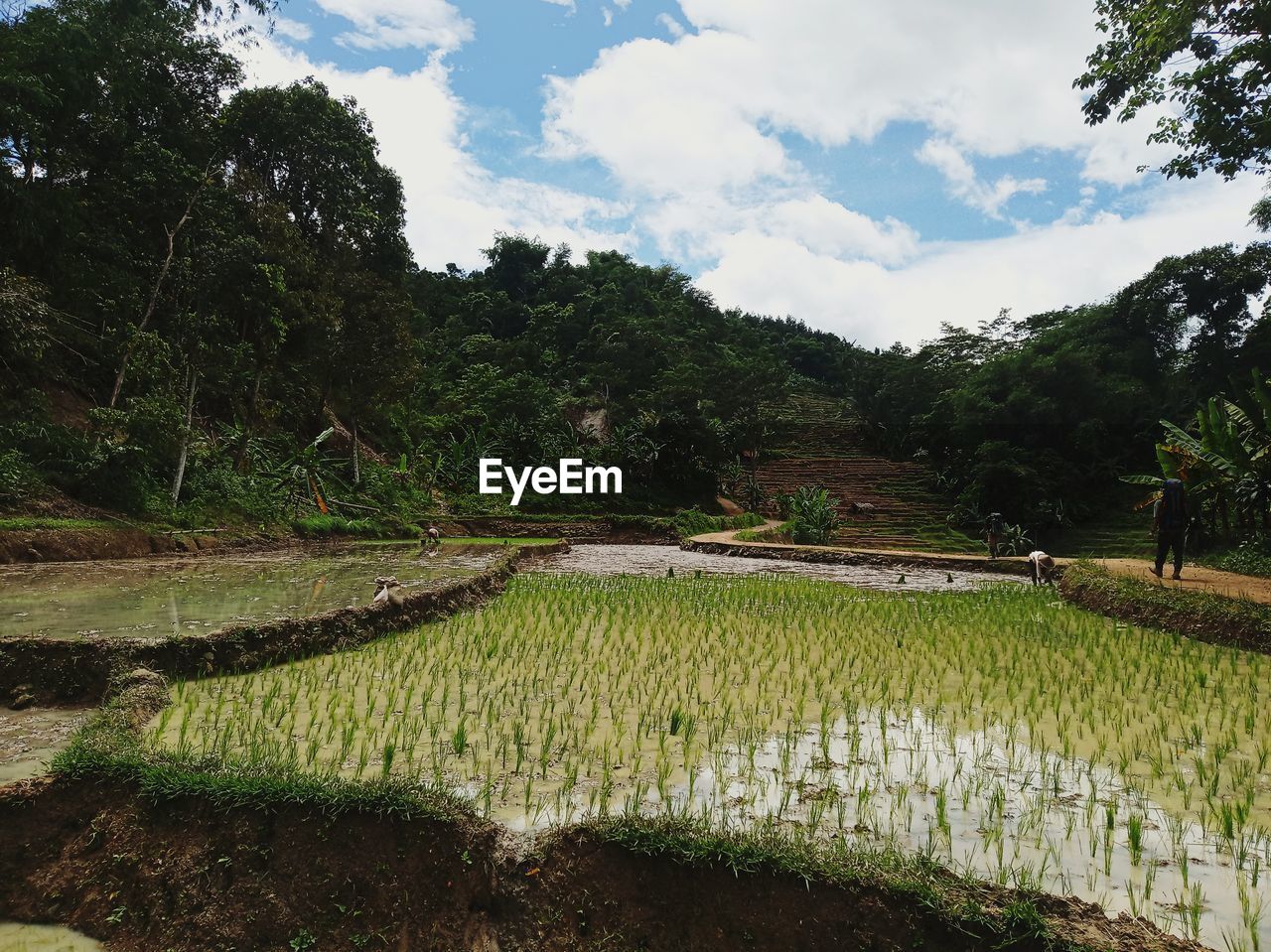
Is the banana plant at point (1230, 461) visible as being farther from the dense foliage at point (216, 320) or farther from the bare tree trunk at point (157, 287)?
the bare tree trunk at point (157, 287)

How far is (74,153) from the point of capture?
44.1 ft

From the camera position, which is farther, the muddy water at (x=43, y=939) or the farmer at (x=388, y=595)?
the farmer at (x=388, y=595)

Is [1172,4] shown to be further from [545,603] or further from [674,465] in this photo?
[674,465]

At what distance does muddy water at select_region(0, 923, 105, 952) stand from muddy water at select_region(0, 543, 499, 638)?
109 inches

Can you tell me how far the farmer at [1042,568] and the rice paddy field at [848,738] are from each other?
188 inches

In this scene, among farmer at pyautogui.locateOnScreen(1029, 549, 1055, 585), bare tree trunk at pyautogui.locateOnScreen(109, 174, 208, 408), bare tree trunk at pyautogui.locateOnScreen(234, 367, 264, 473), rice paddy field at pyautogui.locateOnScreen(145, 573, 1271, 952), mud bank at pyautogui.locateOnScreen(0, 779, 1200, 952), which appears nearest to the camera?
mud bank at pyautogui.locateOnScreen(0, 779, 1200, 952)

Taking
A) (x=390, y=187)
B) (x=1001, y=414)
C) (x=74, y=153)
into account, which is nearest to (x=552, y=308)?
(x=390, y=187)

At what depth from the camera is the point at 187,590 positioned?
7.52 meters

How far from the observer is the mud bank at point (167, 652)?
14.8 feet

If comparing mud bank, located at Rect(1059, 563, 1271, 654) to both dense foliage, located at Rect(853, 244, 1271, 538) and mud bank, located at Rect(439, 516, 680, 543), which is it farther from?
dense foliage, located at Rect(853, 244, 1271, 538)

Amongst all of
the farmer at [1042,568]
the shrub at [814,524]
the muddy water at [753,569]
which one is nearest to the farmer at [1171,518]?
the farmer at [1042,568]

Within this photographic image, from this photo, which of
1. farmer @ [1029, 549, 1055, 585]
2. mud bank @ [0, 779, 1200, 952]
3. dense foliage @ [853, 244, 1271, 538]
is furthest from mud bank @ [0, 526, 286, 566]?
dense foliage @ [853, 244, 1271, 538]

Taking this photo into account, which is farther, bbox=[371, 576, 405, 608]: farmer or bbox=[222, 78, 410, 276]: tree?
bbox=[222, 78, 410, 276]: tree

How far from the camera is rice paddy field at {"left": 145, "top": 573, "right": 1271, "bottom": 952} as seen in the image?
2.70m
